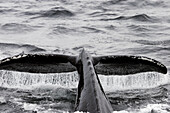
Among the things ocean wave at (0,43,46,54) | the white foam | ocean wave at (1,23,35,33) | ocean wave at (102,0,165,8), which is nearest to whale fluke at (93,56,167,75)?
the white foam

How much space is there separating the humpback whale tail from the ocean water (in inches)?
5.7

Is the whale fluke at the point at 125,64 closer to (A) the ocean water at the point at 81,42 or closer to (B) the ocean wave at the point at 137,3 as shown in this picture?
(A) the ocean water at the point at 81,42

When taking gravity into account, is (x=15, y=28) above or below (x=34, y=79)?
below

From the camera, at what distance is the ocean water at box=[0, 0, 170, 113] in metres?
7.89

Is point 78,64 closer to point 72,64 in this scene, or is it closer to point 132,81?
point 72,64

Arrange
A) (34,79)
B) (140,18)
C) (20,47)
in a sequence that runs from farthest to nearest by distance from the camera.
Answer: (140,18), (20,47), (34,79)

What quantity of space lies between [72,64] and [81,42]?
5.01 metres

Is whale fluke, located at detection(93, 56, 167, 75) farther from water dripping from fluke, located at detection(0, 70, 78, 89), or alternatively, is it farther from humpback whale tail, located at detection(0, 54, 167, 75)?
water dripping from fluke, located at detection(0, 70, 78, 89)

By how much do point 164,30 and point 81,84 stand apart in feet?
26.8

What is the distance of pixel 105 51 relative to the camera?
11.9m

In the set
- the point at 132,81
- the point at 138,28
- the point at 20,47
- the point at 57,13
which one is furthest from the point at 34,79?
the point at 57,13

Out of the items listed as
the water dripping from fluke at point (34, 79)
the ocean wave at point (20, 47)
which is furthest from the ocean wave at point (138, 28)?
the water dripping from fluke at point (34, 79)

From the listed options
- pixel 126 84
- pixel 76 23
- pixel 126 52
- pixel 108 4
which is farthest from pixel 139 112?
pixel 108 4

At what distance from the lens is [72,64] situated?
8000mm
